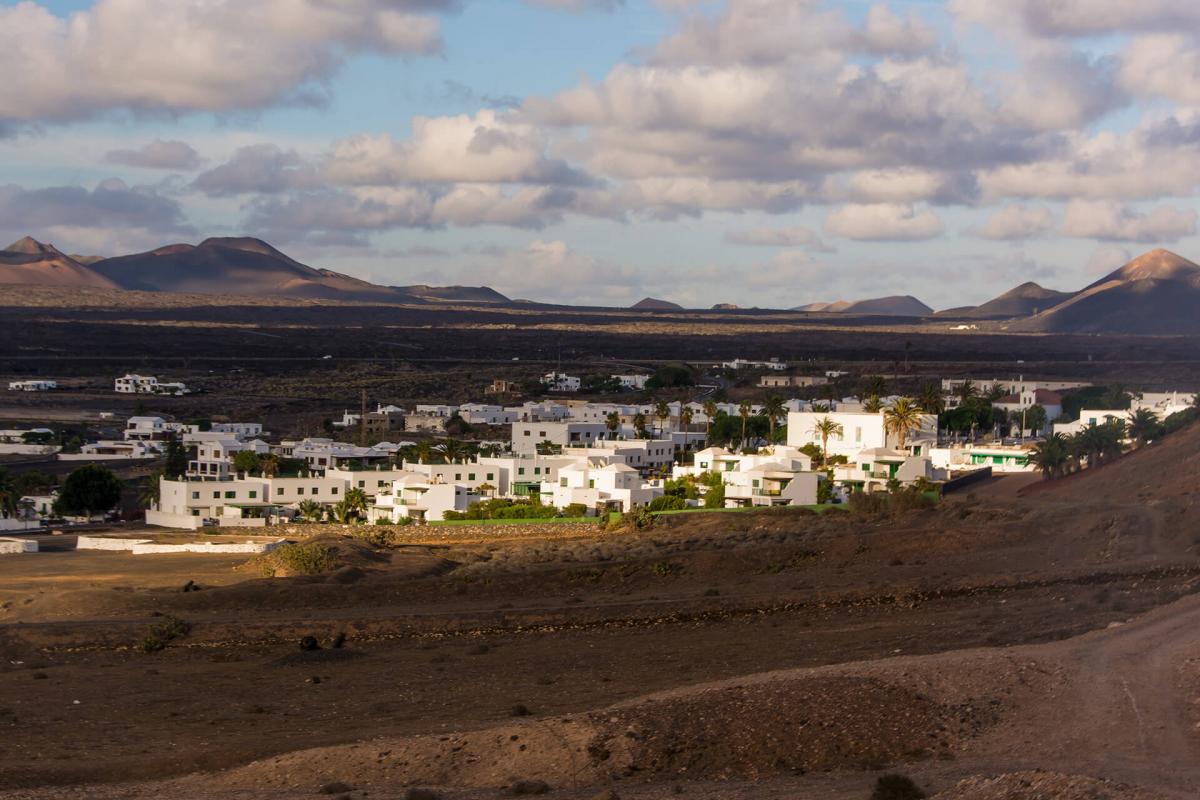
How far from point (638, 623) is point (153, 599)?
41.6ft

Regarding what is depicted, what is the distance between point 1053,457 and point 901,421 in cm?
808

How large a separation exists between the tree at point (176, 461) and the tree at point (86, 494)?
3850 mm

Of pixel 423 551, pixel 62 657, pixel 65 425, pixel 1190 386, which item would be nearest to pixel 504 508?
pixel 423 551

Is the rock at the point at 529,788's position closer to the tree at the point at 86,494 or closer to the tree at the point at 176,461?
the tree at the point at 86,494

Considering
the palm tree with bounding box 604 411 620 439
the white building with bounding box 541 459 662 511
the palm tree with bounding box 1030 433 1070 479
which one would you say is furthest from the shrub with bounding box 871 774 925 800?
the palm tree with bounding box 604 411 620 439

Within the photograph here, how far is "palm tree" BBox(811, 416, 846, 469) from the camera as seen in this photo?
206 ft

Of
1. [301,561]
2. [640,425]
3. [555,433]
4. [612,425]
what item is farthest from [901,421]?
[301,561]

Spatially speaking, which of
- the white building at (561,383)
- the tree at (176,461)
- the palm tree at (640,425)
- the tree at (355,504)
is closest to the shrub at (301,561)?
the tree at (355,504)

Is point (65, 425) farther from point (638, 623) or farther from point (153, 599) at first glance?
point (638, 623)

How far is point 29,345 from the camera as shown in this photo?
16612 cm

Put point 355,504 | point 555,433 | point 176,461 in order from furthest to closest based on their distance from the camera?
point 555,433 < point 176,461 < point 355,504

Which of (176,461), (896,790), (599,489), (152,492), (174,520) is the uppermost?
(176,461)

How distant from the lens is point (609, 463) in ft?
200

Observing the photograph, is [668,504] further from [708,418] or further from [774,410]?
[708,418]
